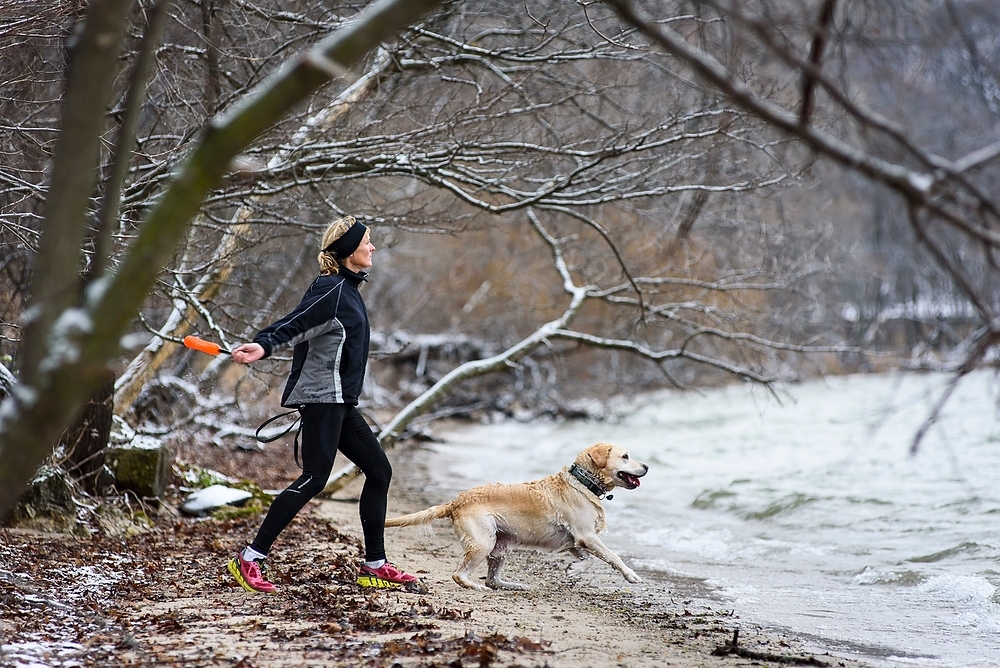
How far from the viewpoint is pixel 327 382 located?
575 cm

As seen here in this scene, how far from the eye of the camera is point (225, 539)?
25.7ft

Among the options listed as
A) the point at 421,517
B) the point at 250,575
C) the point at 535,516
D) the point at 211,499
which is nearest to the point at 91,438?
the point at 211,499

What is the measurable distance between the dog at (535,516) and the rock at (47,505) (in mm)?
2751

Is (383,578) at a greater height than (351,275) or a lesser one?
lesser

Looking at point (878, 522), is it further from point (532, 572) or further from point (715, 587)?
point (532, 572)

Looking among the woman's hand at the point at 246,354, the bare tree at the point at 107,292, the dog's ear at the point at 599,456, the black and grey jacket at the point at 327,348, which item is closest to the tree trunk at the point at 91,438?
the black and grey jacket at the point at 327,348

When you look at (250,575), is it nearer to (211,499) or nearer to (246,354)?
(246,354)

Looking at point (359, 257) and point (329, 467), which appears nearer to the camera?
point (329, 467)

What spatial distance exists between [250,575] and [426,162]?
4.51m

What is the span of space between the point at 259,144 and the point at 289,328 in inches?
119

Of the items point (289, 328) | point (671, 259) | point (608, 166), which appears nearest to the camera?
point (289, 328)

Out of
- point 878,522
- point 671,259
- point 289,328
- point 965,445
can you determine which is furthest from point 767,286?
point 965,445

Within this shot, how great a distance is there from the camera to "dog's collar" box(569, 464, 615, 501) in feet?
22.5

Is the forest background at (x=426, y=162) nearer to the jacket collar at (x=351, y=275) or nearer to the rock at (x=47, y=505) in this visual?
the rock at (x=47, y=505)
